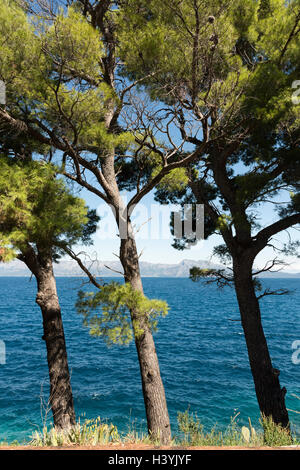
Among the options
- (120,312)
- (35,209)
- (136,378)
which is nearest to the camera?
(35,209)

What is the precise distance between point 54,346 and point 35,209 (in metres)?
2.75

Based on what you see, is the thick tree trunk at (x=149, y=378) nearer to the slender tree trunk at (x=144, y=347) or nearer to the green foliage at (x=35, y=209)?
the slender tree trunk at (x=144, y=347)

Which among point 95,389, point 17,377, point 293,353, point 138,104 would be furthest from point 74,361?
point 138,104

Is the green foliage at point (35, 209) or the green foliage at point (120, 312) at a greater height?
the green foliage at point (35, 209)

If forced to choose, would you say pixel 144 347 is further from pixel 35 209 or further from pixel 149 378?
pixel 35 209

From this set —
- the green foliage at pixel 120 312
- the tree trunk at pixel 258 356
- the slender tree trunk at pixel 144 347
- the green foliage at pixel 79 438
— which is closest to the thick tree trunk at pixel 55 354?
the green foliage at pixel 120 312

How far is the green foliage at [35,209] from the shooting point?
4.21 meters

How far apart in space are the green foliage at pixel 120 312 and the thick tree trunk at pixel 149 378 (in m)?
0.10

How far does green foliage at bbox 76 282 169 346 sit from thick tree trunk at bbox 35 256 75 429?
0.86 meters

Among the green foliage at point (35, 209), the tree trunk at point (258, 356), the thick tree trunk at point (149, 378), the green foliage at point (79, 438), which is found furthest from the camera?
the tree trunk at point (258, 356)

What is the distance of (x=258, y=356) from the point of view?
20.9 ft

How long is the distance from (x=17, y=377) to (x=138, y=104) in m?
15.3

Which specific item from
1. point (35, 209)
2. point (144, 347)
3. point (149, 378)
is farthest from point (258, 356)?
point (35, 209)

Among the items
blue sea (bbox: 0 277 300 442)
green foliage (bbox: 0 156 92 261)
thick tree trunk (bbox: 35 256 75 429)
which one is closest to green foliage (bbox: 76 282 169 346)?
blue sea (bbox: 0 277 300 442)
